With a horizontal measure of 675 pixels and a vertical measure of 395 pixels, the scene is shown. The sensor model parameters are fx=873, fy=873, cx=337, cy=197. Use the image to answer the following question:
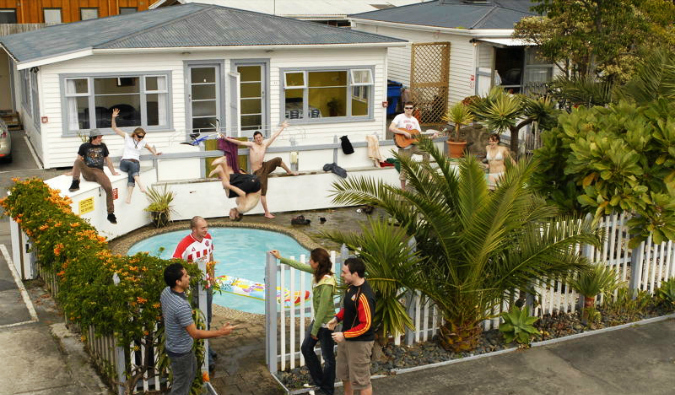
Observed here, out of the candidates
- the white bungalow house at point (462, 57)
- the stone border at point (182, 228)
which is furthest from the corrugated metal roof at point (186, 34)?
the stone border at point (182, 228)

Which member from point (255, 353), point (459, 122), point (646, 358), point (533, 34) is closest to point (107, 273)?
point (255, 353)

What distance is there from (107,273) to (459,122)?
12070 millimetres

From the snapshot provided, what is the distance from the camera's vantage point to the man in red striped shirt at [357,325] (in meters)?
8.38

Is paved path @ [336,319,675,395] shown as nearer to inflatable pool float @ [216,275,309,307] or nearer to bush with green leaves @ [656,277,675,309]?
bush with green leaves @ [656,277,675,309]

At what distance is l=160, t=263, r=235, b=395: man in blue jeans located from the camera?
26.5ft

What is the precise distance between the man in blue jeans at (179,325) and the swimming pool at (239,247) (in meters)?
6.32

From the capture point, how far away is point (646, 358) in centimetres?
1041

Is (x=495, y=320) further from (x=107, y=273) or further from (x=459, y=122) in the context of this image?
(x=459, y=122)

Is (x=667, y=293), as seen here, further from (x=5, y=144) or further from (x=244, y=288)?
(x=5, y=144)

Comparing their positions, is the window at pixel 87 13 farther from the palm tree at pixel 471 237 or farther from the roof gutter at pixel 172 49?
the palm tree at pixel 471 237

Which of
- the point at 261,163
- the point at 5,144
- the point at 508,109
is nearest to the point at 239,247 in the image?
the point at 261,163

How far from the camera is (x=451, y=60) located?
88.3 feet

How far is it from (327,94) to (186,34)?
13.1 feet

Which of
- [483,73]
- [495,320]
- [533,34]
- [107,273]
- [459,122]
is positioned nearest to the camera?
[107,273]
